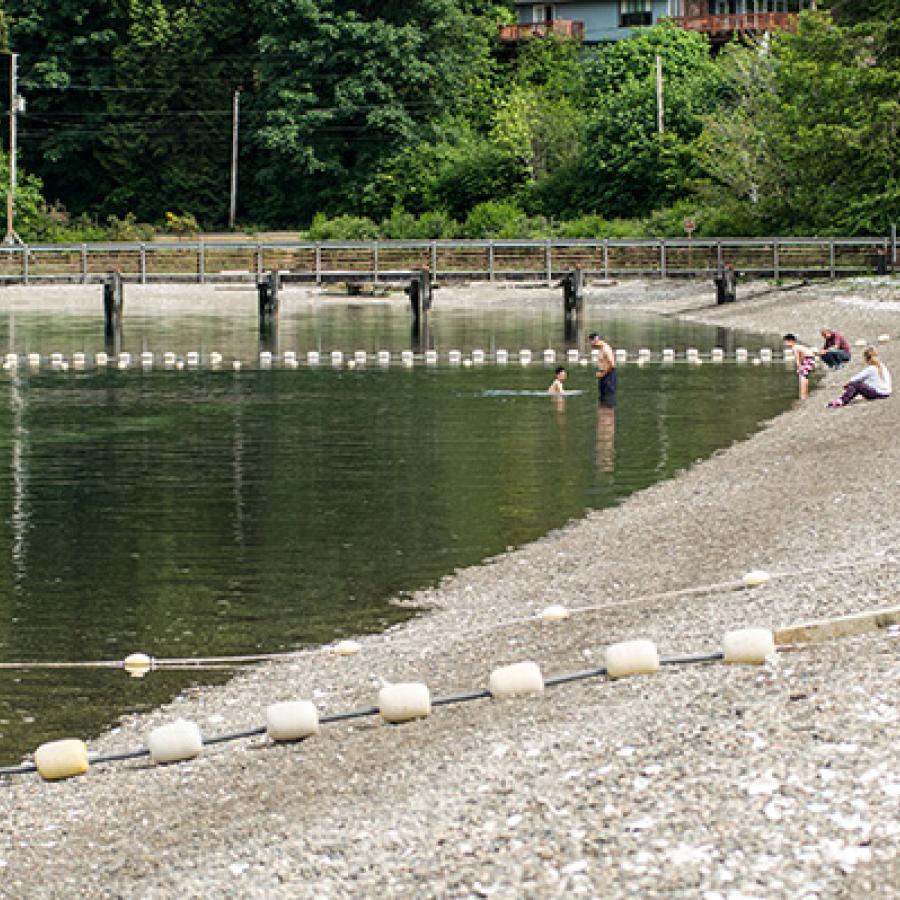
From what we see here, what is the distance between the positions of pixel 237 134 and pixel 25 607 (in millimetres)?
90221

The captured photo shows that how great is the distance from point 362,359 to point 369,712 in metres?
40.2

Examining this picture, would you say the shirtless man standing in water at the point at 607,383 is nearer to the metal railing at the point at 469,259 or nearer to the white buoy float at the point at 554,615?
the white buoy float at the point at 554,615

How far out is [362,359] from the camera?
2195 inches

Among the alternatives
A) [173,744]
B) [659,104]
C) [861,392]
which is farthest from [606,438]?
[659,104]

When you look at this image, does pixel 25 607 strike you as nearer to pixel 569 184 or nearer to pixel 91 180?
pixel 569 184

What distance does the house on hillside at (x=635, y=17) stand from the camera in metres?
108

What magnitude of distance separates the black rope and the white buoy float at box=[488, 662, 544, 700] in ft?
0.41

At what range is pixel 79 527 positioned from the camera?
2759 cm

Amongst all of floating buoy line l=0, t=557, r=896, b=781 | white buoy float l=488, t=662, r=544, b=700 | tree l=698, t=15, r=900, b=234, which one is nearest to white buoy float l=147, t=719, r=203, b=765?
floating buoy line l=0, t=557, r=896, b=781

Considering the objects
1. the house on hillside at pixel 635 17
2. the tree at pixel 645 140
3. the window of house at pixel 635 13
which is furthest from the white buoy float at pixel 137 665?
the window of house at pixel 635 13

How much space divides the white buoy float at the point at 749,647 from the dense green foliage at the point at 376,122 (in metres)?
67.8

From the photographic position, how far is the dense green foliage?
91438 millimetres

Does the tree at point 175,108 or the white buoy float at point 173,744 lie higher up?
the tree at point 175,108

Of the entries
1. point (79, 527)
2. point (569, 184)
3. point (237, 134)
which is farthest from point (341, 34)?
point (79, 527)
